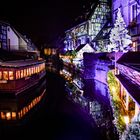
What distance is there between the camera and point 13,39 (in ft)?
161

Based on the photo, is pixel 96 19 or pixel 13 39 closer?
pixel 13 39

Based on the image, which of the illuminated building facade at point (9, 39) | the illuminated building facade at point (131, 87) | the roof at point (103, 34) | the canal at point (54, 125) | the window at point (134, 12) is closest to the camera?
the illuminated building facade at point (131, 87)

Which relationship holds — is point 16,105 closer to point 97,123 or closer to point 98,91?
point 97,123

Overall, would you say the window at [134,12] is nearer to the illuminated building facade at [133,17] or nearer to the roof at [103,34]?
the illuminated building facade at [133,17]

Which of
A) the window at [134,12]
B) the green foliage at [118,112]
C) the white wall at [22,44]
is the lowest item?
the green foliage at [118,112]

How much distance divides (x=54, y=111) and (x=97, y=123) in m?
4.84

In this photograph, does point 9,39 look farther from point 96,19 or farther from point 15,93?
point 15,93

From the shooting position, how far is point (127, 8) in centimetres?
3531

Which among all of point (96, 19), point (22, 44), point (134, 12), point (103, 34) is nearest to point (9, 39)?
point (22, 44)

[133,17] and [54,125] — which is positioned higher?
[133,17]

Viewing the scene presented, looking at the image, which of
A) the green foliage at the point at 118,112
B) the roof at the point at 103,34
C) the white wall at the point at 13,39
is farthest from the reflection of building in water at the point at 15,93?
the white wall at the point at 13,39

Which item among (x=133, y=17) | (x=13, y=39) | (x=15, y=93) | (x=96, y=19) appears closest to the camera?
(x=15, y=93)

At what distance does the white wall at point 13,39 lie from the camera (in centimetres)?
4718

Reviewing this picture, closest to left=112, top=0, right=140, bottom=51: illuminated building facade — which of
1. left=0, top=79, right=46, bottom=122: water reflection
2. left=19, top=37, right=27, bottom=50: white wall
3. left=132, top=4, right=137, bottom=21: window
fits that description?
left=132, top=4, right=137, bottom=21: window
